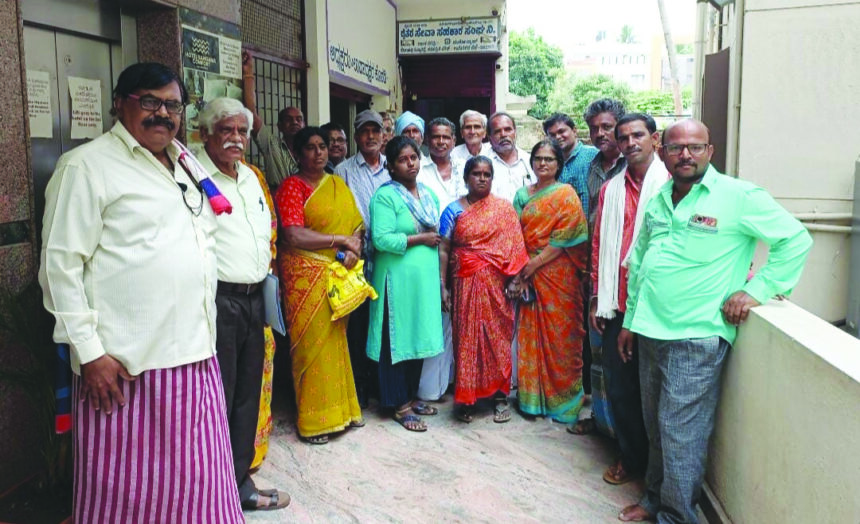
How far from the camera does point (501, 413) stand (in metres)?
4.14

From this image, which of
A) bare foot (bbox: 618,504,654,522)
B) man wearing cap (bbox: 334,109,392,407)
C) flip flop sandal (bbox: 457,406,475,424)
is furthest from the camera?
man wearing cap (bbox: 334,109,392,407)

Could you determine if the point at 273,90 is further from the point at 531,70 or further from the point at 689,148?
the point at 531,70

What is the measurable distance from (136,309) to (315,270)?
152 cm

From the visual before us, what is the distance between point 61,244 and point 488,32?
8.17m

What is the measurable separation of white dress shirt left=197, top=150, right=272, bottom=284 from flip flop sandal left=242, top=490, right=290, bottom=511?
0.99m

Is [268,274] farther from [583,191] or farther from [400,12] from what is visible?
[400,12]

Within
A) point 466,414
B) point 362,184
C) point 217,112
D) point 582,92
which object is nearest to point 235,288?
point 217,112

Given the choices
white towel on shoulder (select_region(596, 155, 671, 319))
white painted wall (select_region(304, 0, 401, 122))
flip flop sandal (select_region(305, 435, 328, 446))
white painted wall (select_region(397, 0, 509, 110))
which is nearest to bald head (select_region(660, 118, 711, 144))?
white towel on shoulder (select_region(596, 155, 671, 319))

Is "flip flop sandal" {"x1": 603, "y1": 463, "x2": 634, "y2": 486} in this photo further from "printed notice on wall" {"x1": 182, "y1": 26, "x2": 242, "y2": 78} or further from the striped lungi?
"printed notice on wall" {"x1": 182, "y1": 26, "x2": 242, "y2": 78}

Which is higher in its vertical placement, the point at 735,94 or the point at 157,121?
the point at 735,94

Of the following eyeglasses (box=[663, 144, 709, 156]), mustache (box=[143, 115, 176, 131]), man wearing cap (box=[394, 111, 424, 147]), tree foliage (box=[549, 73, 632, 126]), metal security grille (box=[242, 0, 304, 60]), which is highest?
tree foliage (box=[549, 73, 632, 126])

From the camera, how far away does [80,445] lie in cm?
219

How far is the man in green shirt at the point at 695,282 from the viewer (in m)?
2.52

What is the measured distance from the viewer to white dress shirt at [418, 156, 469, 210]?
4.39m
